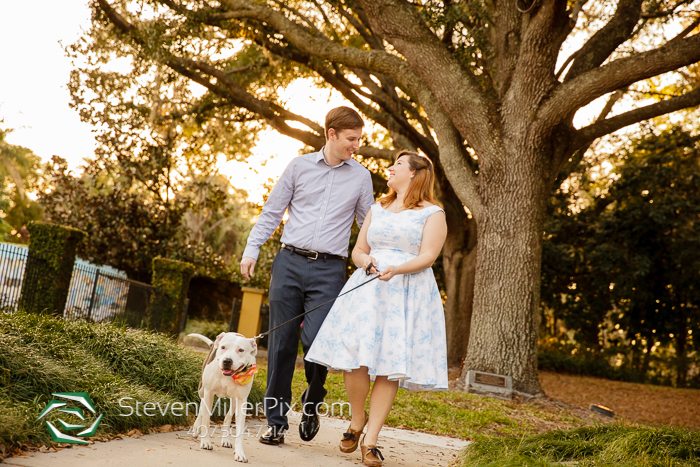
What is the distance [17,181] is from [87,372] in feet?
113

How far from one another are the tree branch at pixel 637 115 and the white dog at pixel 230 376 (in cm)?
765

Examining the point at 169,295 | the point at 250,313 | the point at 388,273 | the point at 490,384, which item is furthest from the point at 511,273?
the point at 250,313

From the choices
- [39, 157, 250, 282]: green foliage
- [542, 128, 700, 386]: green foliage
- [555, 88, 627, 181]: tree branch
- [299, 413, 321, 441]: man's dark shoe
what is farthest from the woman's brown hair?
[542, 128, 700, 386]: green foliage

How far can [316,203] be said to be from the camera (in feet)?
14.5

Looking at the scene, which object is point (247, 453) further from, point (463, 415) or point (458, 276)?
point (458, 276)

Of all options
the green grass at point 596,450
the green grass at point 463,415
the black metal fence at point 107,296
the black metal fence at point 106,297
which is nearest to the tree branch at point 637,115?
the green grass at point 463,415

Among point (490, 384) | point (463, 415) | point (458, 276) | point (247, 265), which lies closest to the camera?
point (247, 265)

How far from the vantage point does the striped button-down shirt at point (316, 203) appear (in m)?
4.34

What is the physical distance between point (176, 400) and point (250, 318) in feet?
31.4

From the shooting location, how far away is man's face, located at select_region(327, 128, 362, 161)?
14.1 feet

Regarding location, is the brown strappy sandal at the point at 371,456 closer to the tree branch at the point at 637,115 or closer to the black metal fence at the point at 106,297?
the tree branch at the point at 637,115

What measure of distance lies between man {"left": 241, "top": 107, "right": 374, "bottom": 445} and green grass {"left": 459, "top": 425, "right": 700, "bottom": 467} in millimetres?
1231

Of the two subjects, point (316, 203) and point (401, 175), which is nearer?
point (401, 175)

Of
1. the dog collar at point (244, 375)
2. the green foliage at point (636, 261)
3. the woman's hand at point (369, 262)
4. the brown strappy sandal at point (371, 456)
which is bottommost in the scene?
the brown strappy sandal at point (371, 456)
